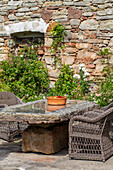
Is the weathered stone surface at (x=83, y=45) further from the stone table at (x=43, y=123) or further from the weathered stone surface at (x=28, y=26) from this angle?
the stone table at (x=43, y=123)

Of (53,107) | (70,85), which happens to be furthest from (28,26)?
(53,107)

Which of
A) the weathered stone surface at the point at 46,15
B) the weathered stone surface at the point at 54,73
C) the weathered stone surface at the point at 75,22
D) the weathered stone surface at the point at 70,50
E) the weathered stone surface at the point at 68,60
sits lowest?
the weathered stone surface at the point at 54,73

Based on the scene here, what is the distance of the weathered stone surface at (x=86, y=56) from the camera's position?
6.71 metres

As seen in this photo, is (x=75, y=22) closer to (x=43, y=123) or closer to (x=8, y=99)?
(x=8, y=99)

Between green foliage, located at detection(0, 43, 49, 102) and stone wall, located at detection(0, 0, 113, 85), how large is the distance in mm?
258

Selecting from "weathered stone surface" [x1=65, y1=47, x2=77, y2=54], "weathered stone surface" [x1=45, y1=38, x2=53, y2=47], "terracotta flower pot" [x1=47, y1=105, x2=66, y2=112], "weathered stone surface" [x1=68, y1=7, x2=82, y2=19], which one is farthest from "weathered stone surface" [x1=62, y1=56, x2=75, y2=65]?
"terracotta flower pot" [x1=47, y1=105, x2=66, y2=112]

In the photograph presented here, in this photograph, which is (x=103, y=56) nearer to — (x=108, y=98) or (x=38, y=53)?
(x=108, y=98)

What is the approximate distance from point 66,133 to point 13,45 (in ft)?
11.8

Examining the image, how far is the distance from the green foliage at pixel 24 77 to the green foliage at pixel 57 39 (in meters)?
0.42

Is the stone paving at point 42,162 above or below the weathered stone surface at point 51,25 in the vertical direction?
below

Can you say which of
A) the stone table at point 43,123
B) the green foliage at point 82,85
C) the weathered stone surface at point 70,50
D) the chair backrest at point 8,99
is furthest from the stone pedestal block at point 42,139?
the weathered stone surface at point 70,50

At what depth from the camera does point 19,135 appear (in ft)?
16.9

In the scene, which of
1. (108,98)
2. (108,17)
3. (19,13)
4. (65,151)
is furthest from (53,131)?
(19,13)

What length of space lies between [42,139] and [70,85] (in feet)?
9.08
